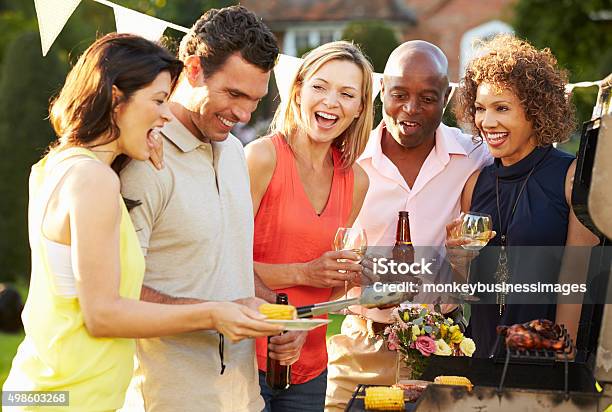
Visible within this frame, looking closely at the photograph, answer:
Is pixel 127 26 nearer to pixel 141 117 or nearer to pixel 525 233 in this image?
pixel 141 117

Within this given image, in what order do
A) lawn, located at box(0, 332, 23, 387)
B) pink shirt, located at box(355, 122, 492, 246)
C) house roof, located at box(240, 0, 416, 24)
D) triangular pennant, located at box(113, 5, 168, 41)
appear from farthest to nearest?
house roof, located at box(240, 0, 416, 24) → lawn, located at box(0, 332, 23, 387) → triangular pennant, located at box(113, 5, 168, 41) → pink shirt, located at box(355, 122, 492, 246)

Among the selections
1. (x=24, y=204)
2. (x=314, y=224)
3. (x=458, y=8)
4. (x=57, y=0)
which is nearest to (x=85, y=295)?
(x=314, y=224)

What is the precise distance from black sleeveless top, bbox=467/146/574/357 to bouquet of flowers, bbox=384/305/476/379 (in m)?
0.23

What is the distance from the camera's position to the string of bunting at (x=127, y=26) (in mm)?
3939

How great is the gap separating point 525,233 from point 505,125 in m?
0.45

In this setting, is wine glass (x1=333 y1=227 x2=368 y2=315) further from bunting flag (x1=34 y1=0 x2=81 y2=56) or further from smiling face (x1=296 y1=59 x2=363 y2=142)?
bunting flag (x1=34 y1=0 x2=81 y2=56)

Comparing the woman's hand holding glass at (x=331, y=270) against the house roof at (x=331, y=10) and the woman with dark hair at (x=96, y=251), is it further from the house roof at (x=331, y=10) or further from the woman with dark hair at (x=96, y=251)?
the house roof at (x=331, y=10)

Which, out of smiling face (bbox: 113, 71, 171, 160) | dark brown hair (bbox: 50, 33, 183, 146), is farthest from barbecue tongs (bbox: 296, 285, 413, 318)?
dark brown hair (bbox: 50, 33, 183, 146)

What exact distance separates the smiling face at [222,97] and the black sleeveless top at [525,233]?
4.11 feet

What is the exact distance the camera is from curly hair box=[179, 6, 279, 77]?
309cm

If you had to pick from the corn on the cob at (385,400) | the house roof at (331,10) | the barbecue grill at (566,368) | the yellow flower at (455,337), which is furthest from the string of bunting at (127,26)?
the house roof at (331,10)

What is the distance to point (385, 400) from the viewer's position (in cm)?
304

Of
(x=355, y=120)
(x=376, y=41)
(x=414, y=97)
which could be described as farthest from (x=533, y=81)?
(x=376, y=41)

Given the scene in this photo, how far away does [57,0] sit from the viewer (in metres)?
3.95
